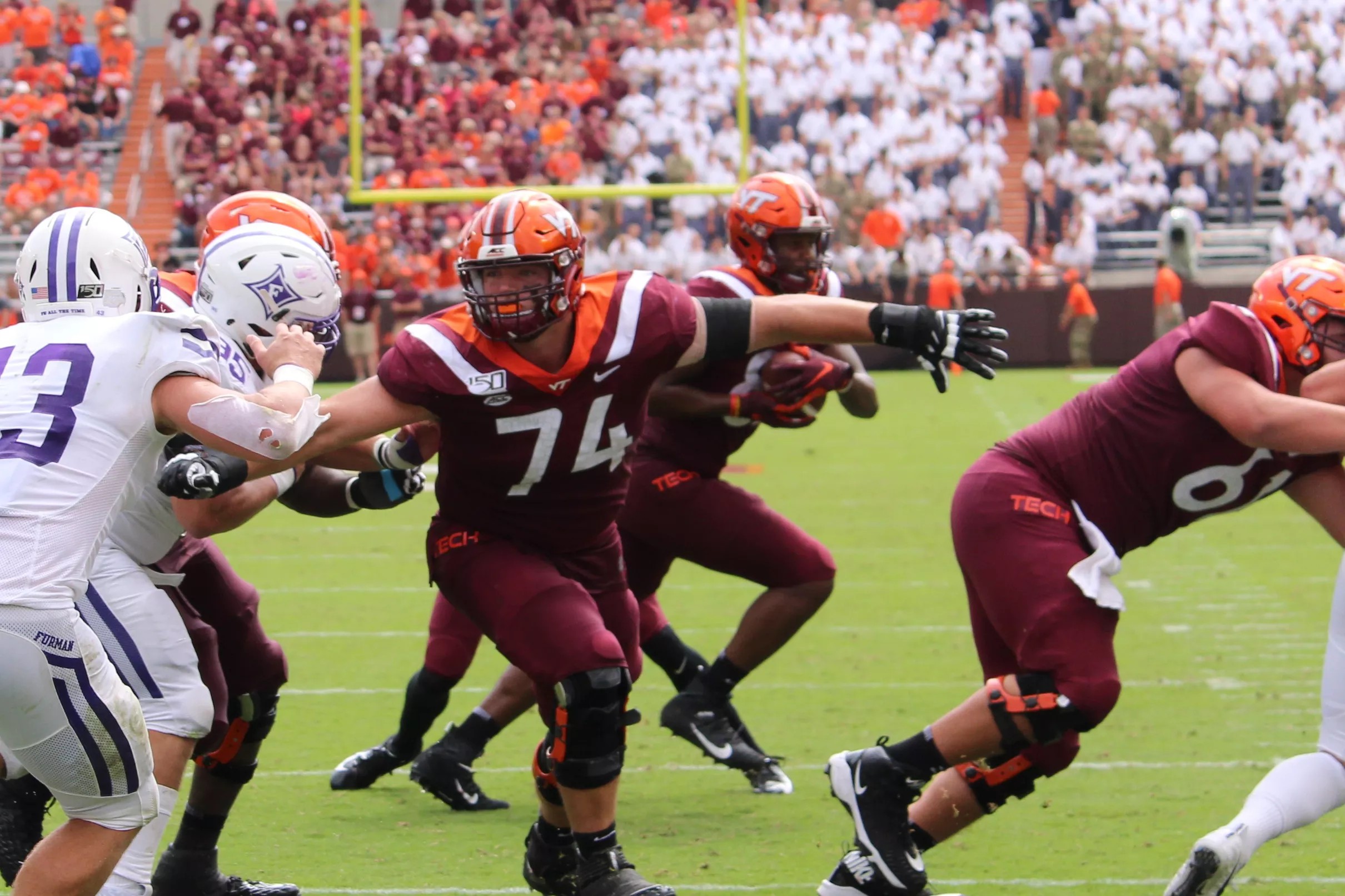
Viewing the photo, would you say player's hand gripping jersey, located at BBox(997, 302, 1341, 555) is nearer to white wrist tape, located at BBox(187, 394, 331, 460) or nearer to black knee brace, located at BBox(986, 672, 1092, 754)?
black knee brace, located at BBox(986, 672, 1092, 754)

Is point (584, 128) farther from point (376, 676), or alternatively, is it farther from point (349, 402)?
point (349, 402)

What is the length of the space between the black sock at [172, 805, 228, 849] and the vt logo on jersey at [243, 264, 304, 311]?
1.29m

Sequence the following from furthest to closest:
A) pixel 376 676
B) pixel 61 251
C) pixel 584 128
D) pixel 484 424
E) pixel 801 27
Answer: pixel 801 27
pixel 584 128
pixel 376 676
pixel 484 424
pixel 61 251

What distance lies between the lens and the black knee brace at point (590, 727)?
3.85 metres

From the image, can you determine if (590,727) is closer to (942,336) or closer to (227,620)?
(227,620)

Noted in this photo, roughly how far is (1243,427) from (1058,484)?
21.6 inches

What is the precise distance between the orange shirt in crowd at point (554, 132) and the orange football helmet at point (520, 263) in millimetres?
14981

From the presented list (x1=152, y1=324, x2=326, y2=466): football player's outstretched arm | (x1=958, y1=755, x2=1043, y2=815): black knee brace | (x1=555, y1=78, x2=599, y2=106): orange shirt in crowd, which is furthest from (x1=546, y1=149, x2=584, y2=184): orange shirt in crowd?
(x1=152, y1=324, x2=326, y2=466): football player's outstretched arm

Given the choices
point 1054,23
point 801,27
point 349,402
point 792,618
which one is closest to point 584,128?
point 801,27

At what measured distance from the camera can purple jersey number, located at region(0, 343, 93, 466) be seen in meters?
3.19

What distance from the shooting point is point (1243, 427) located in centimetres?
372

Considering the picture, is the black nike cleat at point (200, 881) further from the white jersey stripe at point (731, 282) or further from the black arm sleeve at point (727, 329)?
the white jersey stripe at point (731, 282)

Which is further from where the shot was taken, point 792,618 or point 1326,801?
point 792,618

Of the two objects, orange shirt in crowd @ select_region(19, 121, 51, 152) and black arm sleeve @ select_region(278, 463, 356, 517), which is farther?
orange shirt in crowd @ select_region(19, 121, 51, 152)
